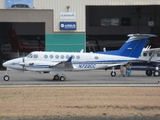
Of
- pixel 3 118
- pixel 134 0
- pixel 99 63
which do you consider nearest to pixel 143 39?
pixel 99 63

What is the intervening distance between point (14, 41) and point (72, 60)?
23.1m

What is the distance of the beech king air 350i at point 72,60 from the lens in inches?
1166

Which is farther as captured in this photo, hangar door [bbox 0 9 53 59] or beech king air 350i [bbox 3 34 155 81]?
hangar door [bbox 0 9 53 59]

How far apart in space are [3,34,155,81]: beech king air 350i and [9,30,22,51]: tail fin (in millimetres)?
21357

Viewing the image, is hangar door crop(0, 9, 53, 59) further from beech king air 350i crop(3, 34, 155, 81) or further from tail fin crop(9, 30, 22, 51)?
beech king air 350i crop(3, 34, 155, 81)

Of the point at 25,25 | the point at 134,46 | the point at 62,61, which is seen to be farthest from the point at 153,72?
the point at 25,25

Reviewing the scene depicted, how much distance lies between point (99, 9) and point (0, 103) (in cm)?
4365

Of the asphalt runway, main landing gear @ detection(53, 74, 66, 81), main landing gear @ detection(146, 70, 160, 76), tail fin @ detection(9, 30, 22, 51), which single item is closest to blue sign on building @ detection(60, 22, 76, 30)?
tail fin @ detection(9, 30, 22, 51)

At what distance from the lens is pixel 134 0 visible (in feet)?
149

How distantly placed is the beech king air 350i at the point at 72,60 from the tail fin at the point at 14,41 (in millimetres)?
21357

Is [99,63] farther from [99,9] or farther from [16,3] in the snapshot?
[99,9]

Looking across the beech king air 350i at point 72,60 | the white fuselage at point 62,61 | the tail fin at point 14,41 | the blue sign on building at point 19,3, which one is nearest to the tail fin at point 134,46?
the beech king air 350i at point 72,60

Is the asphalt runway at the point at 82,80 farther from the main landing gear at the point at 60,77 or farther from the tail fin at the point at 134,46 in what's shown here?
the tail fin at the point at 134,46

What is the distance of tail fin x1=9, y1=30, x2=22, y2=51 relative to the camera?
172ft
